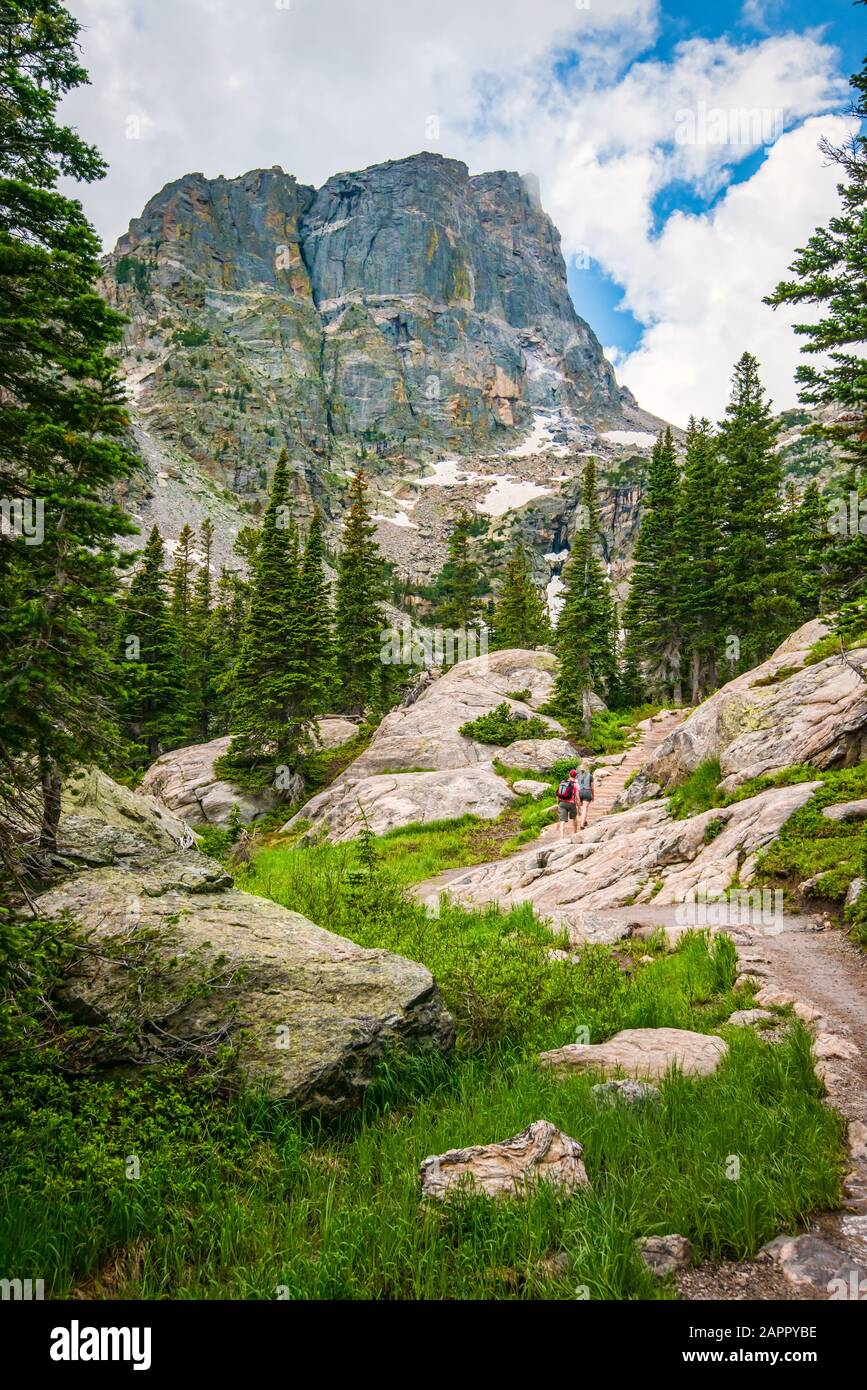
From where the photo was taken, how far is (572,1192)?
147 inches

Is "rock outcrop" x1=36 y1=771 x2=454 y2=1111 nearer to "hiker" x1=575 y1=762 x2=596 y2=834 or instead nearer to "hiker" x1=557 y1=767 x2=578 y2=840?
"hiker" x1=557 y1=767 x2=578 y2=840

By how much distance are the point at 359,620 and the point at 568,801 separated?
28.1 metres

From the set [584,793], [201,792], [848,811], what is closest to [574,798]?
[584,793]

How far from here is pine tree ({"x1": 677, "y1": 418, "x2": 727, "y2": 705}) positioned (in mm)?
38094

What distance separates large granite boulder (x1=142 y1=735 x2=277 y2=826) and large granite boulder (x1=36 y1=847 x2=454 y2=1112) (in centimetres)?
2578

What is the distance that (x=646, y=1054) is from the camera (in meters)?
5.82

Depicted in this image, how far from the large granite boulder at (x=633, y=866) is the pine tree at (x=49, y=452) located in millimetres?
8200

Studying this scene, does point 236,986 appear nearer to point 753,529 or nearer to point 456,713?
point 456,713

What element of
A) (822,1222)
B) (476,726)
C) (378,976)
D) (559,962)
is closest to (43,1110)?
(378,976)

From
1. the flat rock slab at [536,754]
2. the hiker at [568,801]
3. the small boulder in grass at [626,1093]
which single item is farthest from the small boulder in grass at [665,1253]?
the flat rock slab at [536,754]

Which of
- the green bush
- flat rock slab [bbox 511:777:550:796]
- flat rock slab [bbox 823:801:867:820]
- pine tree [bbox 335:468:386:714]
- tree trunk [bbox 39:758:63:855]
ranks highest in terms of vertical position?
pine tree [bbox 335:468:386:714]

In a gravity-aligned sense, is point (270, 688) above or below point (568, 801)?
above

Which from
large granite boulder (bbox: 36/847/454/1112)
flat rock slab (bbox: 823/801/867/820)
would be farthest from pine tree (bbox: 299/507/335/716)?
large granite boulder (bbox: 36/847/454/1112)
